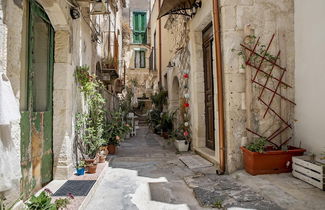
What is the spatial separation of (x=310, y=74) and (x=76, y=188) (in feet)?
13.2

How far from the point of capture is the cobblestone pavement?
2.62 meters

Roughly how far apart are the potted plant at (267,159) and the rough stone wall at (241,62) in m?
0.30

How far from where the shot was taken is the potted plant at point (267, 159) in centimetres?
333

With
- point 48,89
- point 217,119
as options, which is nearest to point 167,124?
point 217,119

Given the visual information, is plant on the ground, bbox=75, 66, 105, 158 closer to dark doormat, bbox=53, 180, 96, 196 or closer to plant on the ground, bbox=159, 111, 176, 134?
dark doormat, bbox=53, 180, 96, 196

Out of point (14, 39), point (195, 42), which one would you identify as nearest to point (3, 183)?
A: point (14, 39)

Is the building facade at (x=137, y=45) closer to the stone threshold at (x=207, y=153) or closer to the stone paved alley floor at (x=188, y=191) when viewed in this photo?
the stone threshold at (x=207, y=153)

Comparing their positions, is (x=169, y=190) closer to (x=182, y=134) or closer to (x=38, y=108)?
(x=38, y=108)

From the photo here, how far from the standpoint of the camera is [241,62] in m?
3.78

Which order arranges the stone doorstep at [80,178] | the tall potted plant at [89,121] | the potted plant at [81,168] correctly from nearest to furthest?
1. the stone doorstep at [80,178]
2. the potted plant at [81,168]
3. the tall potted plant at [89,121]

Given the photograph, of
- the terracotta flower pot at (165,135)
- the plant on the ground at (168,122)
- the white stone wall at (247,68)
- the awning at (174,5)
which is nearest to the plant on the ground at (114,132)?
the plant on the ground at (168,122)

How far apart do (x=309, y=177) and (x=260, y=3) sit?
298 centimetres

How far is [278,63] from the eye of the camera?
3836 millimetres

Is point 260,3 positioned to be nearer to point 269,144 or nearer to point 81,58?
point 269,144
